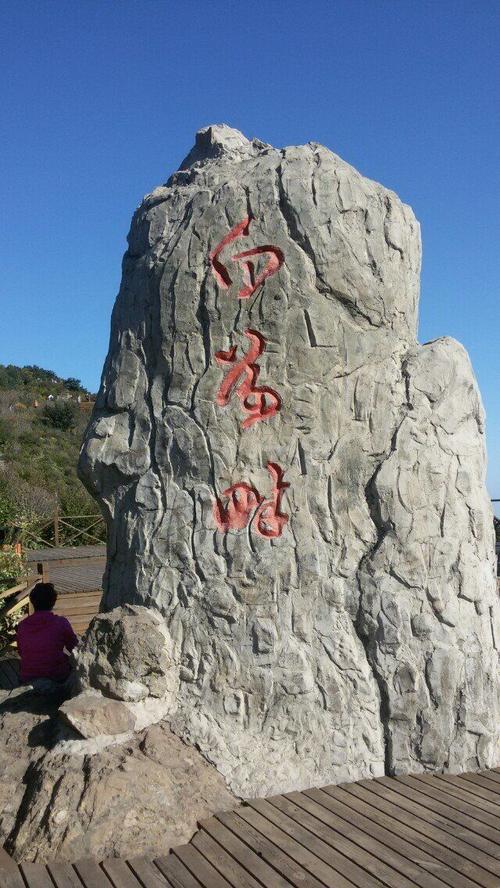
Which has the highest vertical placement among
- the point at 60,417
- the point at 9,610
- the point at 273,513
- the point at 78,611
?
the point at 60,417

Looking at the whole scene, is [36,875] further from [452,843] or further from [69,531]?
[69,531]

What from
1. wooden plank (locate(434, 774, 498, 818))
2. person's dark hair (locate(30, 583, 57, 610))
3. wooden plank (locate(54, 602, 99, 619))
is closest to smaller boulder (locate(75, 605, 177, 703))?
person's dark hair (locate(30, 583, 57, 610))

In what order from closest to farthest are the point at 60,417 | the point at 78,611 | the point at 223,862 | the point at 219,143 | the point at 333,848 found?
1. the point at 223,862
2. the point at 333,848
3. the point at 219,143
4. the point at 78,611
5. the point at 60,417

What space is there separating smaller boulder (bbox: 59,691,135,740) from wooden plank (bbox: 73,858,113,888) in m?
0.57

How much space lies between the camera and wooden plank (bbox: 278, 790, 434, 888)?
3.14 m

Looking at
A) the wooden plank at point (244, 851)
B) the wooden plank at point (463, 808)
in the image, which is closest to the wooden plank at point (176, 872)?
the wooden plank at point (244, 851)

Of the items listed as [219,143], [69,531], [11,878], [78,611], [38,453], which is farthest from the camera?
[38,453]

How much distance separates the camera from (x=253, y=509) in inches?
167

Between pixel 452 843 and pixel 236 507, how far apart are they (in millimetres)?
1922

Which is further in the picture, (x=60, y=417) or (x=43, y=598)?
(x=60, y=417)

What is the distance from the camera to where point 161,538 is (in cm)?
425

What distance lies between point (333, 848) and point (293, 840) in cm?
19

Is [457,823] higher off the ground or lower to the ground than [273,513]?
lower

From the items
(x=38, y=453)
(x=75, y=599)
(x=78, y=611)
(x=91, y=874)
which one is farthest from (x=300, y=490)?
(x=38, y=453)
